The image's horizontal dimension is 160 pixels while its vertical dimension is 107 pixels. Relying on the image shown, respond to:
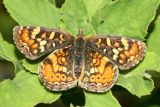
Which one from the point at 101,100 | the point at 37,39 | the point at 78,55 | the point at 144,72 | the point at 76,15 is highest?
the point at 76,15

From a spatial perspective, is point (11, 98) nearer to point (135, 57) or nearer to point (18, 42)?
point (18, 42)

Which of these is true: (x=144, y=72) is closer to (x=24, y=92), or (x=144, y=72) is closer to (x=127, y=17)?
(x=127, y=17)

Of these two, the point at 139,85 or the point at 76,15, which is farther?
the point at 76,15

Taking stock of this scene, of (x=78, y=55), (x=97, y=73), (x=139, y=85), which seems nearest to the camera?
(x=139, y=85)

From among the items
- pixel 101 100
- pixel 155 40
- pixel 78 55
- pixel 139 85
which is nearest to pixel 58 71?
pixel 78 55

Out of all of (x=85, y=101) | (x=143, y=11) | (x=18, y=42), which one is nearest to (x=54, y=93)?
(x=85, y=101)

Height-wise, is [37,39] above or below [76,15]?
below
